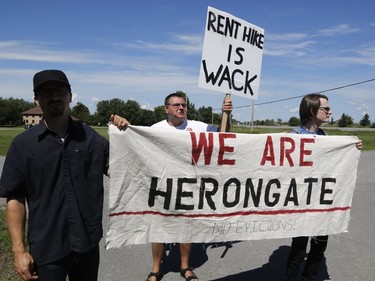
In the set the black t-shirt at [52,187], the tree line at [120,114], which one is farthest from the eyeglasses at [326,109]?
the tree line at [120,114]

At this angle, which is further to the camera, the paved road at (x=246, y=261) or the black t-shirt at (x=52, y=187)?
the paved road at (x=246, y=261)

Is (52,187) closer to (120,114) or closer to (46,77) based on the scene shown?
(46,77)

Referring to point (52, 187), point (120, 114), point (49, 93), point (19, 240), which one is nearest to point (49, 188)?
point (52, 187)

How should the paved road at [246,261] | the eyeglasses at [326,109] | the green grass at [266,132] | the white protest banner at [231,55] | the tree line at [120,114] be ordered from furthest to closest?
the tree line at [120,114] < the green grass at [266,132] < the paved road at [246,261] < the eyeglasses at [326,109] < the white protest banner at [231,55]

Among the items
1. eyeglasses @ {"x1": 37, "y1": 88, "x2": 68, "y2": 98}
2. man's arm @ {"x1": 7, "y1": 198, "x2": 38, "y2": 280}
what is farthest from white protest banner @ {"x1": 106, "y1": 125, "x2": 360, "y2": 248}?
man's arm @ {"x1": 7, "y1": 198, "x2": 38, "y2": 280}

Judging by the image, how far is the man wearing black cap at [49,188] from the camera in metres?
2.29

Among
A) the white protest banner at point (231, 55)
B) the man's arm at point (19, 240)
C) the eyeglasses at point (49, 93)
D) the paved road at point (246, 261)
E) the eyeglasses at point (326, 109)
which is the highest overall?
the white protest banner at point (231, 55)

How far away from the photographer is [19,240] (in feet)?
7.59

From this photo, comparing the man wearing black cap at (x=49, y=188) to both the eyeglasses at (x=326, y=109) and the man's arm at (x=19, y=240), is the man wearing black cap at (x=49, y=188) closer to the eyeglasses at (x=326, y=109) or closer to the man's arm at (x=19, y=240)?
the man's arm at (x=19, y=240)

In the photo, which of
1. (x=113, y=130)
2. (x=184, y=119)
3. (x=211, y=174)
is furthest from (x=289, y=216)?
(x=113, y=130)

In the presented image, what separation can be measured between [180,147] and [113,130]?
0.63 metres

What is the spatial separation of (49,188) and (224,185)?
1.60m

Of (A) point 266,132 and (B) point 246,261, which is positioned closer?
(B) point 246,261

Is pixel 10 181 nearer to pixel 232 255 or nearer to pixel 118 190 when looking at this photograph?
pixel 118 190
